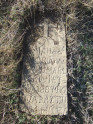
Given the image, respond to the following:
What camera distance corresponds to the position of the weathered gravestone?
246cm

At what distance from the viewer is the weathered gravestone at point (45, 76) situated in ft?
8.09

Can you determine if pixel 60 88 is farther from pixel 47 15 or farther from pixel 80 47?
pixel 47 15

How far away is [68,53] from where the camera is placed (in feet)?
8.98

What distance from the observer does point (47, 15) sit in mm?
2686

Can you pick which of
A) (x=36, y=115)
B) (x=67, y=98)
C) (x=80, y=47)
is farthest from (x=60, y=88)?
(x=80, y=47)

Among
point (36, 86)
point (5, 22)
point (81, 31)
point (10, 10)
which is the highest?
point (10, 10)

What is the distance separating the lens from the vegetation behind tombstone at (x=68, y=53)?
2.51 meters

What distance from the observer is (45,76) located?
8.20ft

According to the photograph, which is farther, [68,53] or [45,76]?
[68,53]

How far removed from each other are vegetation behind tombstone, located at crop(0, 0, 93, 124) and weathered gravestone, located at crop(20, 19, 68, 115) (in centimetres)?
14

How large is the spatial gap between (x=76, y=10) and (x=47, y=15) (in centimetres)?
51

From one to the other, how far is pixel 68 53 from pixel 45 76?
1.87 ft

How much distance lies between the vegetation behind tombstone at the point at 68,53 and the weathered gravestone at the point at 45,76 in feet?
0.45

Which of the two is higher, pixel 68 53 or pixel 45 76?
pixel 68 53
